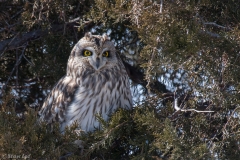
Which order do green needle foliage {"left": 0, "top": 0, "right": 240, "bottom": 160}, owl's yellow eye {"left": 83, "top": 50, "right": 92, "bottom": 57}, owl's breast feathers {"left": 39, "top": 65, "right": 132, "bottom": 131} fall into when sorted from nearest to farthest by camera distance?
green needle foliage {"left": 0, "top": 0, "right": 240, "bottom": 160}, owl's breast feathers {"left": 39, "top": 65, "right": 132, "bottom": 131}, owl's yellow eye {"left": 83, "top": 50, "right": 92, "bottom": 57}

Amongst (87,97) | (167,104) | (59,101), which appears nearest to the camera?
(167,104)

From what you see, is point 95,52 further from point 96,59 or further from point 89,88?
point 89,88

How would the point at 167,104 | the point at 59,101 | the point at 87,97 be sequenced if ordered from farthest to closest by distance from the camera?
the point at 59,101 < the point at 87,97 < the point at 167,104

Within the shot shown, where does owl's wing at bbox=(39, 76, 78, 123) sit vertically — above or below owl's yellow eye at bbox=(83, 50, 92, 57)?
below

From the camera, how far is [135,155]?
3682 millimetres

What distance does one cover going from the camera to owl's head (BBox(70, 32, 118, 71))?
13.9ft

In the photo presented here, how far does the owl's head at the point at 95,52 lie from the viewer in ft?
13.9

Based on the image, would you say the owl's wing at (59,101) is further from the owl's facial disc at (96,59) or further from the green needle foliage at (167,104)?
the green needle foliage at (167,104)

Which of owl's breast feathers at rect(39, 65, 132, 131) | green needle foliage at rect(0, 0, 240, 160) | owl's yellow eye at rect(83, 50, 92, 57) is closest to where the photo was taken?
green needle foliage at rect(0, 0, 240, 160)

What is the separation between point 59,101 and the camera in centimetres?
433

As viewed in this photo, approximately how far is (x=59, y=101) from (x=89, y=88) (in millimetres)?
281

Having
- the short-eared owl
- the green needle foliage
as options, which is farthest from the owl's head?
the green needle foliage

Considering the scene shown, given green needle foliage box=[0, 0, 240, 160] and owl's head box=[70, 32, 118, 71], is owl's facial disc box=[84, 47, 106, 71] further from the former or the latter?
green needle foliage box=[0, 0, 240, 160]

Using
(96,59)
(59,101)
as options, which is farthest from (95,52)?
(59,101)
